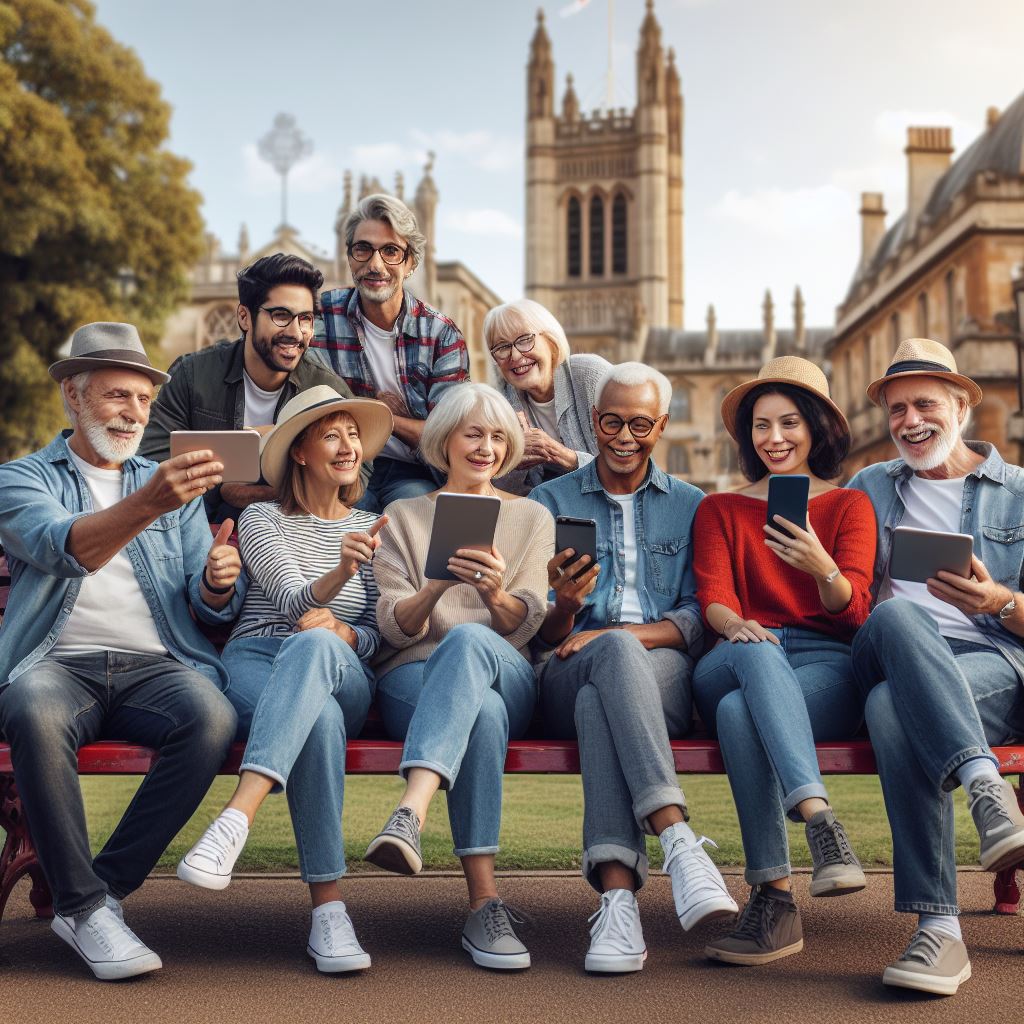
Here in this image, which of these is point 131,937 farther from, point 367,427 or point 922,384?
point 922,384

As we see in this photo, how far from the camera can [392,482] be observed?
5.93m

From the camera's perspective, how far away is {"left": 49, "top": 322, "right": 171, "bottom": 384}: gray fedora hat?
457 centimetres

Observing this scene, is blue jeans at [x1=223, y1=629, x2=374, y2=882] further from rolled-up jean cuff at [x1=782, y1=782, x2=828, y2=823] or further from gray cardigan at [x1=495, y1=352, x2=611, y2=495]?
gray cardigan at [x1=495, y1=352, x2=611, y2=495]

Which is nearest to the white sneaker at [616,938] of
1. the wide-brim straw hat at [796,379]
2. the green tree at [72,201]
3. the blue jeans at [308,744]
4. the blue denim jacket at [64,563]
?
the blue jeans at [308,744]

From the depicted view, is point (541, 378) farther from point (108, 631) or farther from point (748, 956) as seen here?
point (748, 956)

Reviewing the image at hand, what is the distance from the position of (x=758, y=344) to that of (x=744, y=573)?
295 feet

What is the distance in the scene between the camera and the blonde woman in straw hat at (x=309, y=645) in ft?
13.2

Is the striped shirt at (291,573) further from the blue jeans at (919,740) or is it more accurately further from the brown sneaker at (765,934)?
the blue jeans at (919,740)

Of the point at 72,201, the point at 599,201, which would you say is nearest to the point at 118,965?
the point at 72,201

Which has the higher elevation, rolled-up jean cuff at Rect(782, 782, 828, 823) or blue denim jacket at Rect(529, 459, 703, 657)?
blue denim jacket at Rect(529, 459, 703, 657)

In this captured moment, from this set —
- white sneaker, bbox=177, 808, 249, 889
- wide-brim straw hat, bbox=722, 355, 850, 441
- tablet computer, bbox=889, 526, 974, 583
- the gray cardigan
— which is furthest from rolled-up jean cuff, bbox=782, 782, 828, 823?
the gray cardigan

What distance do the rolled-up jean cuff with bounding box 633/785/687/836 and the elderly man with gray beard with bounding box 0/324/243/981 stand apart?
132 cm

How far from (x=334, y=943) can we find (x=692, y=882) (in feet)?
3.62

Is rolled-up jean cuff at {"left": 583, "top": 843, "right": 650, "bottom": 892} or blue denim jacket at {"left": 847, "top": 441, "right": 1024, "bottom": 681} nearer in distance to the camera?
rolled-up jean cuff at {"left": 583, "top": 843, "right": 650, "bottom": 892}
